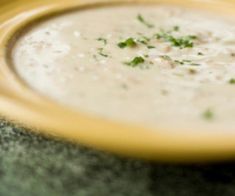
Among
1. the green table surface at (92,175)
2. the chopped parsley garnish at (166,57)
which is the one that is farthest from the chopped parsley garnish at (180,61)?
the green table surface at (92,175)

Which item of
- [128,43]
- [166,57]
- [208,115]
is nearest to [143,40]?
[128,43]

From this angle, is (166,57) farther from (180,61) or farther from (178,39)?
(178,39)

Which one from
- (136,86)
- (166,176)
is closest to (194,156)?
(166,176)

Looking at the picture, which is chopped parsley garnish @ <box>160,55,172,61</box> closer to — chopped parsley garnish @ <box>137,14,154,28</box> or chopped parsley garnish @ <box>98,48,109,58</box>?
chopped parsley garnish @ <box>98,48,109,58</box>

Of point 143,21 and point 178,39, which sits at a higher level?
point 143,21

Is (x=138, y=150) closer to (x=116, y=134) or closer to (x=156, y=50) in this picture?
(x=116, y=134)

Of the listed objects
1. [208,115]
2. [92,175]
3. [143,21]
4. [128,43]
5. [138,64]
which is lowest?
[92,175]
